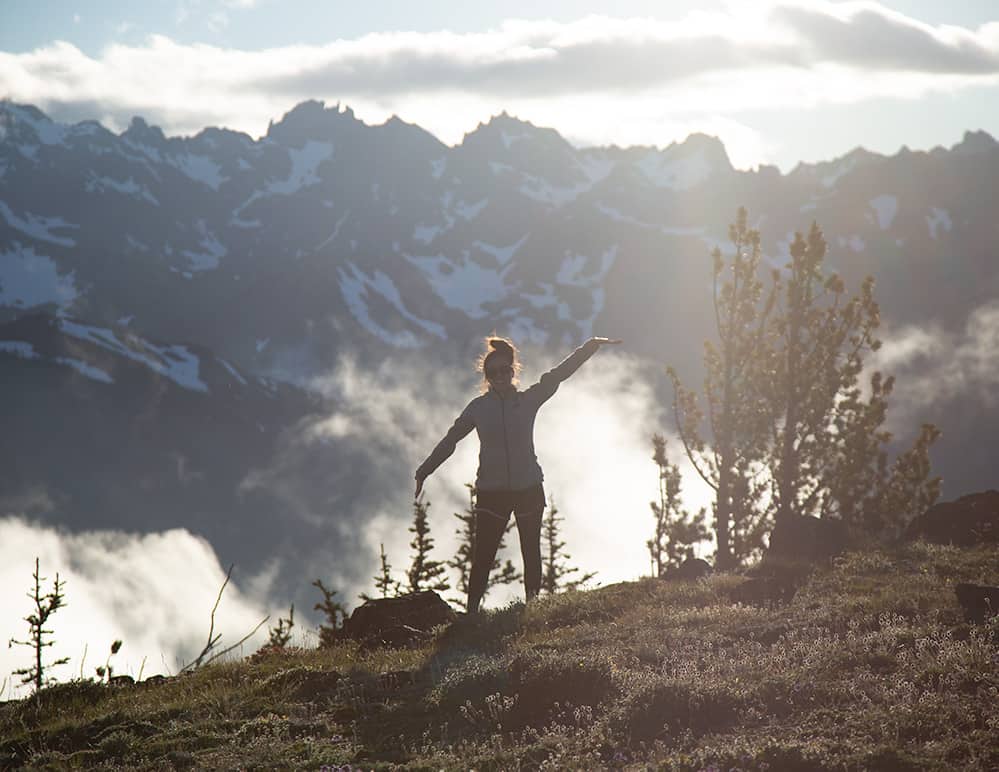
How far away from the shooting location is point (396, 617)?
11969 mm

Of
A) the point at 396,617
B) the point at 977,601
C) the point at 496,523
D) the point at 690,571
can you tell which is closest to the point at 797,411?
the point at 690,571

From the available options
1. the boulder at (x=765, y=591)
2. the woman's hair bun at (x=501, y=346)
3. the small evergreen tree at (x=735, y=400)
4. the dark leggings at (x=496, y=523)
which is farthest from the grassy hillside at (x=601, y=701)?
the small evergreen tree at (x=735, y=400)

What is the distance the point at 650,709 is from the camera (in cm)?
693

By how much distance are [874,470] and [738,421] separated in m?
3.64

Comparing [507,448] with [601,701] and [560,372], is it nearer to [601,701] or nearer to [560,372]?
[560,372]

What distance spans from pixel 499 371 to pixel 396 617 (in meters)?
3.25

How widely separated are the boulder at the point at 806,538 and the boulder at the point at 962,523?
3.69ft

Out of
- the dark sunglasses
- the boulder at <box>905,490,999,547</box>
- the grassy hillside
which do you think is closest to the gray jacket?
the dark sunglasses

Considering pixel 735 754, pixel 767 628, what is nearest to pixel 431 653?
pixel 767 628

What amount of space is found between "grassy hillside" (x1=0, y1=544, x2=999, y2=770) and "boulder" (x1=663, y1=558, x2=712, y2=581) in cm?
295

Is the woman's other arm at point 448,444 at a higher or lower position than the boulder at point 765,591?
higher

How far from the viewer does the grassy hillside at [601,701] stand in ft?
20.3

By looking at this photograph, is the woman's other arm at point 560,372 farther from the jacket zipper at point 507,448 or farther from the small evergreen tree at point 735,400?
the small evergreen tree at point 735,400

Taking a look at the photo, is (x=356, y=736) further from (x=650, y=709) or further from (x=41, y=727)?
(x=41, y=727)
